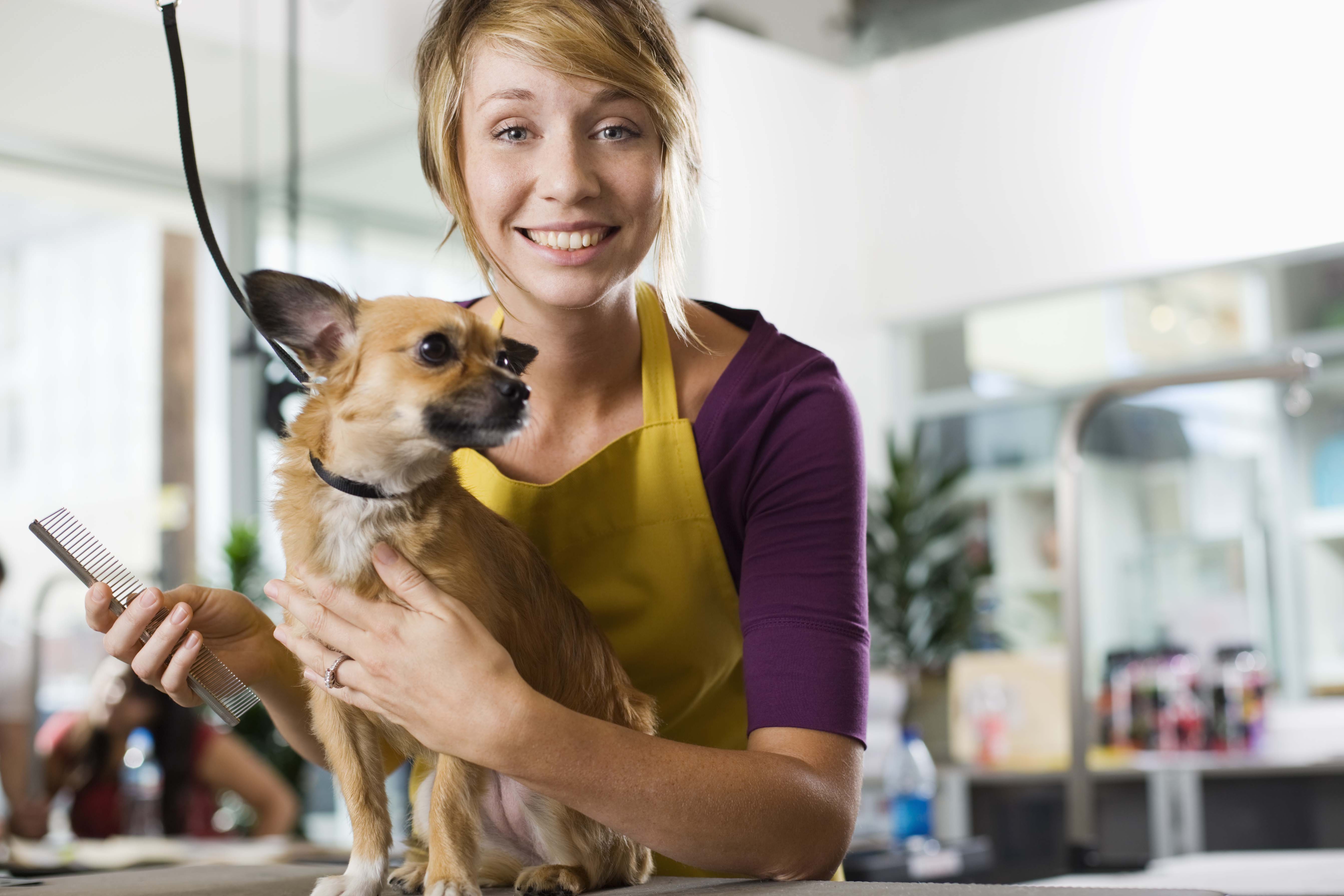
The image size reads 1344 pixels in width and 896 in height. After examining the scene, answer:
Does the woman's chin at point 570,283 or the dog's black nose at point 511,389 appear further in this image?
the woman's chin at point 570,283

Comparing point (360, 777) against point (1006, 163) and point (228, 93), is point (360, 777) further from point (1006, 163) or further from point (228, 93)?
point (1006, 163)

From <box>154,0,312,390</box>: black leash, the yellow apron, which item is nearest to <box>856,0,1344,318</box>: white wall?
the yellow apron

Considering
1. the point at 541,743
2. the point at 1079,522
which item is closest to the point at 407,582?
the point at 541,743

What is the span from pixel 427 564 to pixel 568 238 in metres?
0.34

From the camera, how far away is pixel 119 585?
3.77ft

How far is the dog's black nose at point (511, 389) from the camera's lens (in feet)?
3.55

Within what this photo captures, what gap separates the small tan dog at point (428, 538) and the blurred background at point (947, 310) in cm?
363

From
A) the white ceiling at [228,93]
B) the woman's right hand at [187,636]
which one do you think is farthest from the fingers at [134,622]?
the white ceiling at [228,93]

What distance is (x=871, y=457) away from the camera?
749cm

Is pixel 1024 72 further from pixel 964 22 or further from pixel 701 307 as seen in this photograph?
pixel 701 307

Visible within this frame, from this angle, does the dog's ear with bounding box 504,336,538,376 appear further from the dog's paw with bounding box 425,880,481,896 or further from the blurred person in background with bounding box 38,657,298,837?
the blurred person in background with bounding box 38,657,298,837

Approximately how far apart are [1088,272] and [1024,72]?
3.87 feet

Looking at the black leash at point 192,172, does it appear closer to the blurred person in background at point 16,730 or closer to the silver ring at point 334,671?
the silver ring at point 334,671

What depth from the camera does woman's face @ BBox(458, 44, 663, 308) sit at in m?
1.17
